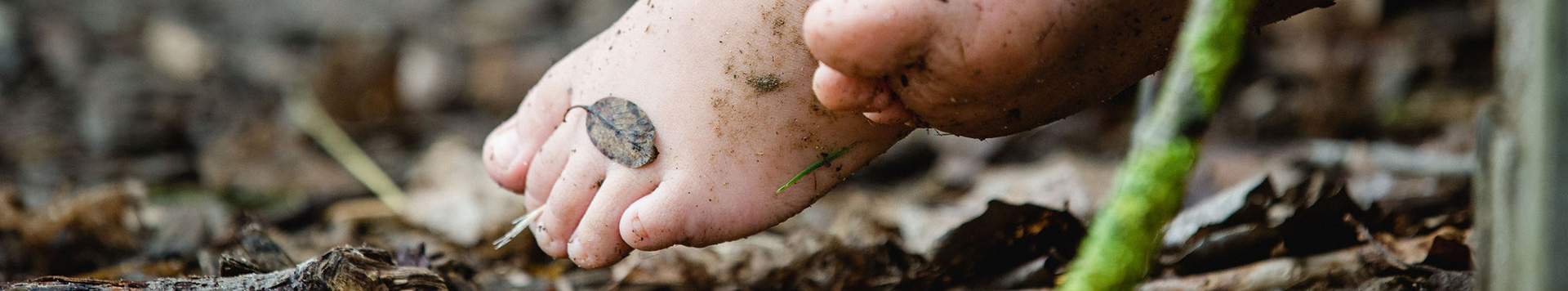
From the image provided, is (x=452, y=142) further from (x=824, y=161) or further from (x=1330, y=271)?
(x=1330, y=271)

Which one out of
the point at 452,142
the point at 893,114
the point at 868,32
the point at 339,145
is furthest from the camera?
the point at 339,145

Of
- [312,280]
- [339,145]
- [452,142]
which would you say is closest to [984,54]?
[312,280]

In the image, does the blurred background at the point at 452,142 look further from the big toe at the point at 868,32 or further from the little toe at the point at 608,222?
the big toe at the point at 868,32

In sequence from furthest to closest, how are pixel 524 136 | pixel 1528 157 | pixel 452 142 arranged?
pixel 452 142
pixel 524 136
pixel 1528 157

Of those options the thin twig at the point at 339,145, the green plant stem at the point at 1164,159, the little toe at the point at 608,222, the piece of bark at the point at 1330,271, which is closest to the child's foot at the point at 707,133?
the little toe at the point at 608,222

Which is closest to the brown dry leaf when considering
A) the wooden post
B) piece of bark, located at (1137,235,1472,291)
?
piece of bark, located at (1137,235,1472,291)
